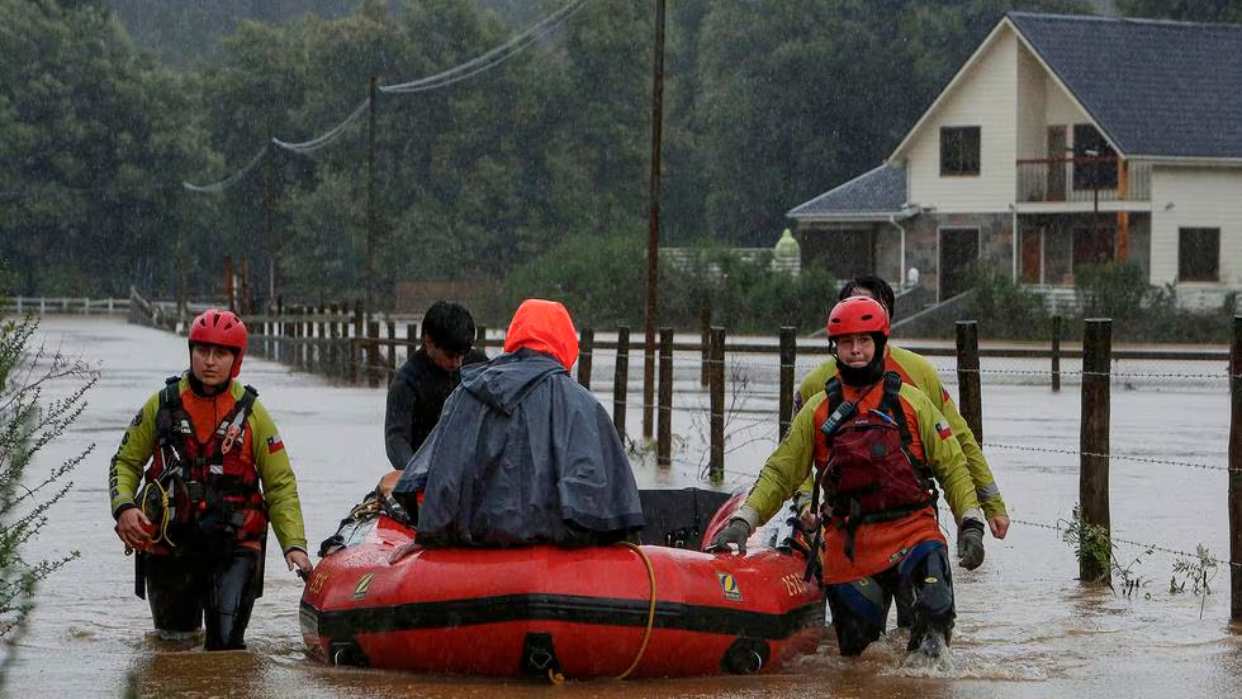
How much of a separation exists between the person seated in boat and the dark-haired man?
1605 millimetres

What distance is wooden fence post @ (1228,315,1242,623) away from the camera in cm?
989

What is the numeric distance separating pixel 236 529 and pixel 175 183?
8644 centimetres

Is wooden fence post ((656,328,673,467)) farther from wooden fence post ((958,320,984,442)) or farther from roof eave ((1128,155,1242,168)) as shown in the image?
roof eave ((1128,155,1242,168))

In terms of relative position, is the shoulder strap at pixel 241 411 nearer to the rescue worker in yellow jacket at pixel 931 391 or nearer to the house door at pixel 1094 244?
the rescue worker in yellow jacket at pixel 931 391

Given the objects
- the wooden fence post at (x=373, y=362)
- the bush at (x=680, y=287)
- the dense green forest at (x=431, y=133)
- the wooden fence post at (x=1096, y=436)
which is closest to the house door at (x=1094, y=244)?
the bush at (x=680, y=287)

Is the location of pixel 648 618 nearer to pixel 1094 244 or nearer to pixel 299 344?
pixel 299 344

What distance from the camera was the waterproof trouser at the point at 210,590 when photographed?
8.67m

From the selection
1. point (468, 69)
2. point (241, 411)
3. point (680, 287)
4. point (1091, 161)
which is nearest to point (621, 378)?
point (241, 411)

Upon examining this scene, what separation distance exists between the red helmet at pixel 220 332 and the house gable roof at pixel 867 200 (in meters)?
50.3

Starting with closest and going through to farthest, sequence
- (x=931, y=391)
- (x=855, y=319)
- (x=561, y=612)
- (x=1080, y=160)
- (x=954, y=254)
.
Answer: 1. (x=561, y=612)
2. (x=855, y=319)
3. (x=931, y=391)
4. (x=1080, y=160)
5. (x=954, y=254)

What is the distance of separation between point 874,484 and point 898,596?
470 mm

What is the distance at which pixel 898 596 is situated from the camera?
27.5 feet

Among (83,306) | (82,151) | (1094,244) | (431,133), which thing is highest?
(431,133)

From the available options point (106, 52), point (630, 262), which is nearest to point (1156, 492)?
point (630, 262)
